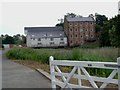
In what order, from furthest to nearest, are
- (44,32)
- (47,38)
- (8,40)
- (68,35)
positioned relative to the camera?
(8,40), (44,32), (47,38), (68,35)

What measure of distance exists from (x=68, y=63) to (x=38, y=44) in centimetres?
9684

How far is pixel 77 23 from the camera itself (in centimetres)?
10556

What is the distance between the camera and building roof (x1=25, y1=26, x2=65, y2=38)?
10638cm

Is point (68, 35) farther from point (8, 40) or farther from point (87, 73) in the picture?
point (87, 73)

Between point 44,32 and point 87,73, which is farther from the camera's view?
point 44,32

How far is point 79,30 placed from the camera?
342ft

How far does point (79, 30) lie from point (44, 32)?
13.9 metres

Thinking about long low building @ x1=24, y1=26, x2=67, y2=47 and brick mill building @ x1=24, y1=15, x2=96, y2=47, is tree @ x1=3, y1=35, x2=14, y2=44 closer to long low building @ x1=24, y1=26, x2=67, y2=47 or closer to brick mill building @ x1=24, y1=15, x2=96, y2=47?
long low building @ x1=24, y1=26, x2=67, y2=47

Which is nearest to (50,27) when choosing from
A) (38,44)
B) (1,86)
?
(38,44)

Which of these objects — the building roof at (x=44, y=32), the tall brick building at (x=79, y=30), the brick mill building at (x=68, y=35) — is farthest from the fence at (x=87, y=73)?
the building roof at (x=44, y=32)

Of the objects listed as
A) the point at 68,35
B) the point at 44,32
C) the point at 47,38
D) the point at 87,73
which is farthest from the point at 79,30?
the point at 87,73

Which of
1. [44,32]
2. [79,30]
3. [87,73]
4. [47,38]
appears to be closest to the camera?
[87,73]

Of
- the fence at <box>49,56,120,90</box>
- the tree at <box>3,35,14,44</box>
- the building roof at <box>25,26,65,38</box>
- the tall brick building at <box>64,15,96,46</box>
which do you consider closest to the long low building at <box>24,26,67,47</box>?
the building roof at <box>25,26,65,38</box>

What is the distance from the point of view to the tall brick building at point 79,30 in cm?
10162
